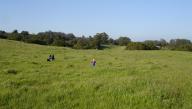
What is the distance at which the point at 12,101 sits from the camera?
307 inches

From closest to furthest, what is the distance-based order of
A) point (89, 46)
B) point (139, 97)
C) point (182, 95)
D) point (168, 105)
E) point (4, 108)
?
point (4, 108) → point (168, 105) → point (139, 97) → point (182, 95) → point (89, 46)

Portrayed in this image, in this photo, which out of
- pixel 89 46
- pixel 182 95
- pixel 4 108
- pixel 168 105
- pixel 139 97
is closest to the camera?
pixel 4 108

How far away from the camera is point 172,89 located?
31.0 ft

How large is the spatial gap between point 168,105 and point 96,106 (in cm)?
202

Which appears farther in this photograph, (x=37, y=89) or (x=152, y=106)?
(x=37, y=89)

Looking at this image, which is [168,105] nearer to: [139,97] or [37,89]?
[139,97]

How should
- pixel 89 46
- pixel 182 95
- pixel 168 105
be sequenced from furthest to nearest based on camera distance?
pixel 89 46 → pixel 182 95 → pixel 168 105

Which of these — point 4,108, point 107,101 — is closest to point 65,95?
point 107,101

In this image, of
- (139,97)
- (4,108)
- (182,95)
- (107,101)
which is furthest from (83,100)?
(182,95)

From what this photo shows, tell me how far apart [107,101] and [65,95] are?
4.72 ft

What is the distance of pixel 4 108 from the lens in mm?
7188

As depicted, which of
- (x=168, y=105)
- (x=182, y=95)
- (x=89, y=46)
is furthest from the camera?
(x=89, y=46)

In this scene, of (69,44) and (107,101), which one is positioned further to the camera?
(69,44)

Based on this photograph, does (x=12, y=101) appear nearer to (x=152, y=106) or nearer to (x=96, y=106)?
(x=96, y=106)
